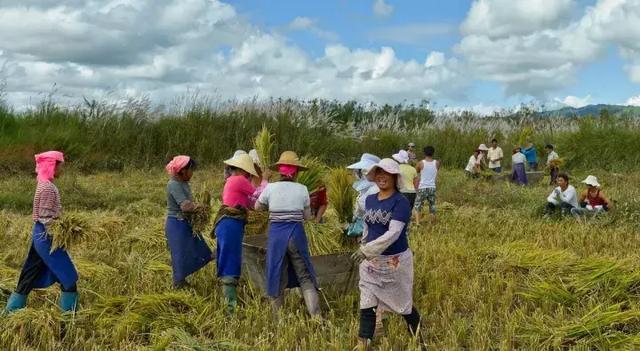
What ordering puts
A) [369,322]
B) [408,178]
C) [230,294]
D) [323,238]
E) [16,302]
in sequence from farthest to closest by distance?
[408,178], [323,238], [230,294], [16,302], [369,322]

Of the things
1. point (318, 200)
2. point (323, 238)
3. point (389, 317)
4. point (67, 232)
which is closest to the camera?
point (67, 232)

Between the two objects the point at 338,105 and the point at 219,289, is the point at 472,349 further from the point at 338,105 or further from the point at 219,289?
the point at 338,105

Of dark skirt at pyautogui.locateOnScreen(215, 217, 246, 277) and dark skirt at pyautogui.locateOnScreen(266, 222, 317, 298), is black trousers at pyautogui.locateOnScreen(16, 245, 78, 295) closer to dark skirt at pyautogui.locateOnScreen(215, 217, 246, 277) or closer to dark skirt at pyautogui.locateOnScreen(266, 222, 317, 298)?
dark skirt at pyautogui.locateOnScreen(215, 217, 246, 277)

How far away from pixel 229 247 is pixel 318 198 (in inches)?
42.8

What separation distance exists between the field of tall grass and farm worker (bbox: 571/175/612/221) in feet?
29.8

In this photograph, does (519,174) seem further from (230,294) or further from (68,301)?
(68,301)

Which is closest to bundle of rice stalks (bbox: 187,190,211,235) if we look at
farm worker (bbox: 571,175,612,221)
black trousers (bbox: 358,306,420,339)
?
black trousers (bbox: 358,306,420,339)

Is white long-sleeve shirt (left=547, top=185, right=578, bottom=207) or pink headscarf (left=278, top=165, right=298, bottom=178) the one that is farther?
white long-sleeve shirt (left=547, top=185, right=578, bottom=207)

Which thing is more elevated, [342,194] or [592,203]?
[342,194]

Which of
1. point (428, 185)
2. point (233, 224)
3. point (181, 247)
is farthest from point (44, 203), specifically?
point (428, 185)

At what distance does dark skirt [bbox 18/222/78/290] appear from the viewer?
4715mm

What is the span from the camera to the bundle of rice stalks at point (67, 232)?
4668 millimetres

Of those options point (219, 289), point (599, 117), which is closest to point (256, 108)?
point (599, 117)

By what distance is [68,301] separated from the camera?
4.77 meters
